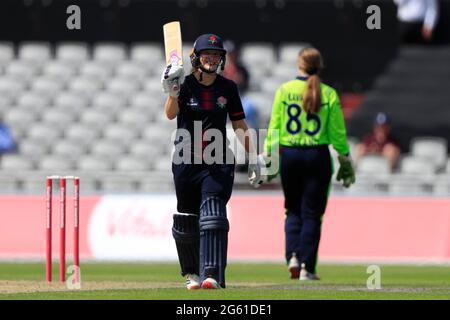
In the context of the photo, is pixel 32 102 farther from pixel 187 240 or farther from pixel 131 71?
pixel 187 240

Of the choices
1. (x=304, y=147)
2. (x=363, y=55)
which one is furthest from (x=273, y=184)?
(x=304, y=147)

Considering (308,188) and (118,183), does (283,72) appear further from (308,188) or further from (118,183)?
(308,188)

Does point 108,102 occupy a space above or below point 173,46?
below

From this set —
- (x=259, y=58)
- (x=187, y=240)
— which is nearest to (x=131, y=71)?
(x=259, y=58)

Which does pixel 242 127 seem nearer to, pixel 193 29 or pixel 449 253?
pixel 449 253

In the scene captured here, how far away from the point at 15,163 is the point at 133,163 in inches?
72.1

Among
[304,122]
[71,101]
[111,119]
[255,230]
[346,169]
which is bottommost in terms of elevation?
[255,230]

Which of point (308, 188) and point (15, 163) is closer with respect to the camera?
point (308, 188)

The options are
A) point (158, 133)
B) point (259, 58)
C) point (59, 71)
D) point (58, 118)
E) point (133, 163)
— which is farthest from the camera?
point (59, 71)

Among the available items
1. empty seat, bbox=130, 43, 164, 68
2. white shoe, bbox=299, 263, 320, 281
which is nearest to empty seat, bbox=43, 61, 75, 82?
empty seat, bbox=130, 43, 164, 68

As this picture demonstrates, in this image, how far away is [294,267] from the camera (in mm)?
14516

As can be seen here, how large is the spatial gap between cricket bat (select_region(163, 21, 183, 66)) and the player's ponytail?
2.64 meters

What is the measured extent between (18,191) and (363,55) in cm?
812

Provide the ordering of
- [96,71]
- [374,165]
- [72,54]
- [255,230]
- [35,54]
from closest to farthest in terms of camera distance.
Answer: [255,230] < [374,165] < [96,71] < [72,54] < [35,54]
